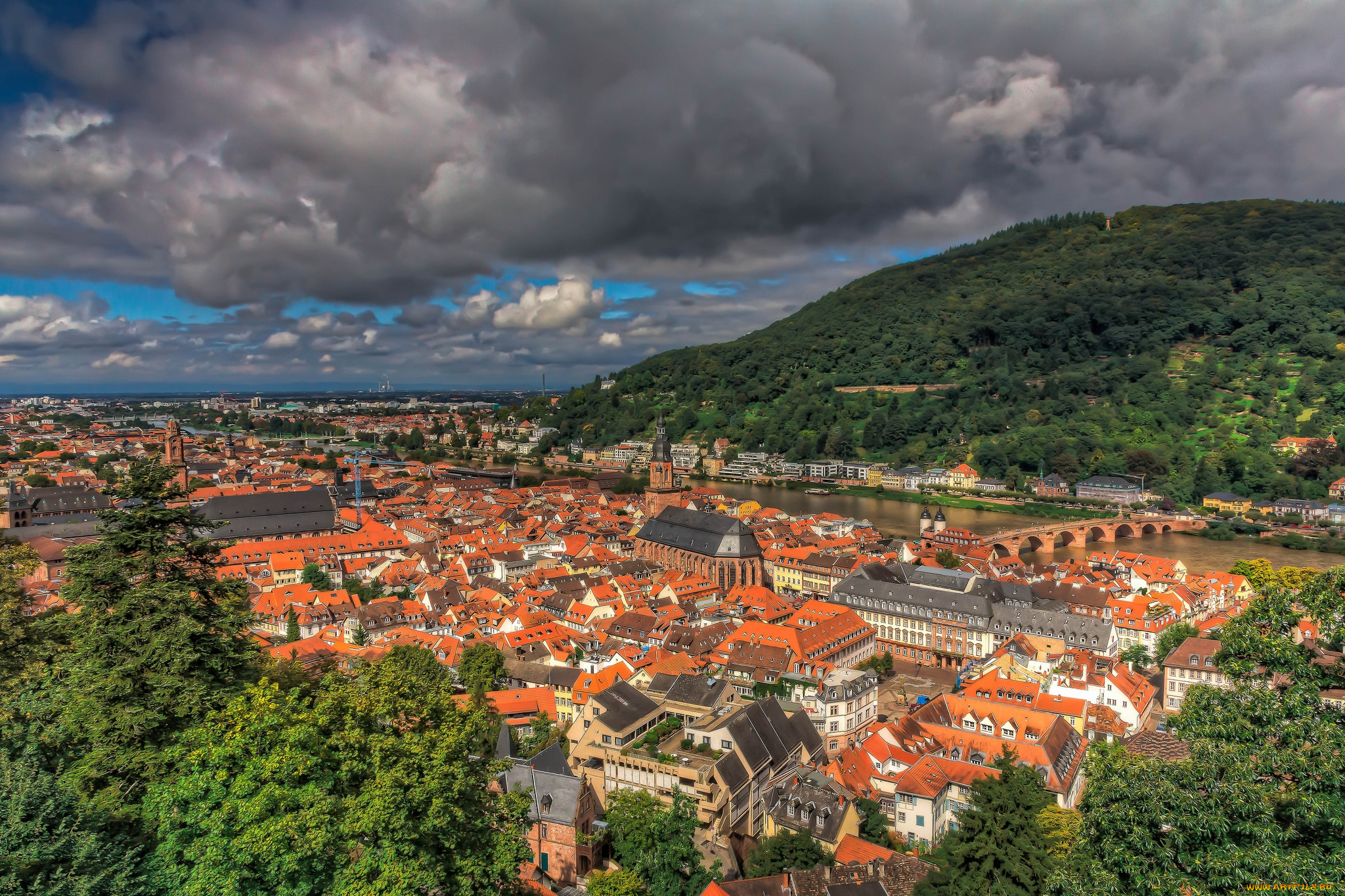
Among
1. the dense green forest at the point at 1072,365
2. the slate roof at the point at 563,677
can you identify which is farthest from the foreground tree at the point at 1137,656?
the dense green forest at the point at 1072,365

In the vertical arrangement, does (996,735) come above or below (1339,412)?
below

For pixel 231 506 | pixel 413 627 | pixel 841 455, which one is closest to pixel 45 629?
pixel 413 627

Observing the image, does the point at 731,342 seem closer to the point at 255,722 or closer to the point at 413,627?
the point at 413,627

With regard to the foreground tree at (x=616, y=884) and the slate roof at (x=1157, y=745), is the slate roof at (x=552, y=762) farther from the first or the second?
the slate roof at (x=1157, y=745)

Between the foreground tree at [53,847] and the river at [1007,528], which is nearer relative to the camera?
the foreground tree at [53,847]

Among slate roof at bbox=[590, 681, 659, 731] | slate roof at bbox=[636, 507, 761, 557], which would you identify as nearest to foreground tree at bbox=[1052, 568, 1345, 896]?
slate roof at bbox=[590, 681, 659, 731]

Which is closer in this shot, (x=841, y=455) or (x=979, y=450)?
(x=979, y=450)

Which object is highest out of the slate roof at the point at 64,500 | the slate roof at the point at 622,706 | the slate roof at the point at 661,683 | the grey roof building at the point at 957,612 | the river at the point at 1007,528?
the slate roof at the point at 64,500

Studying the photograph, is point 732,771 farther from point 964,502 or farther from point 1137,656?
point 964,502
